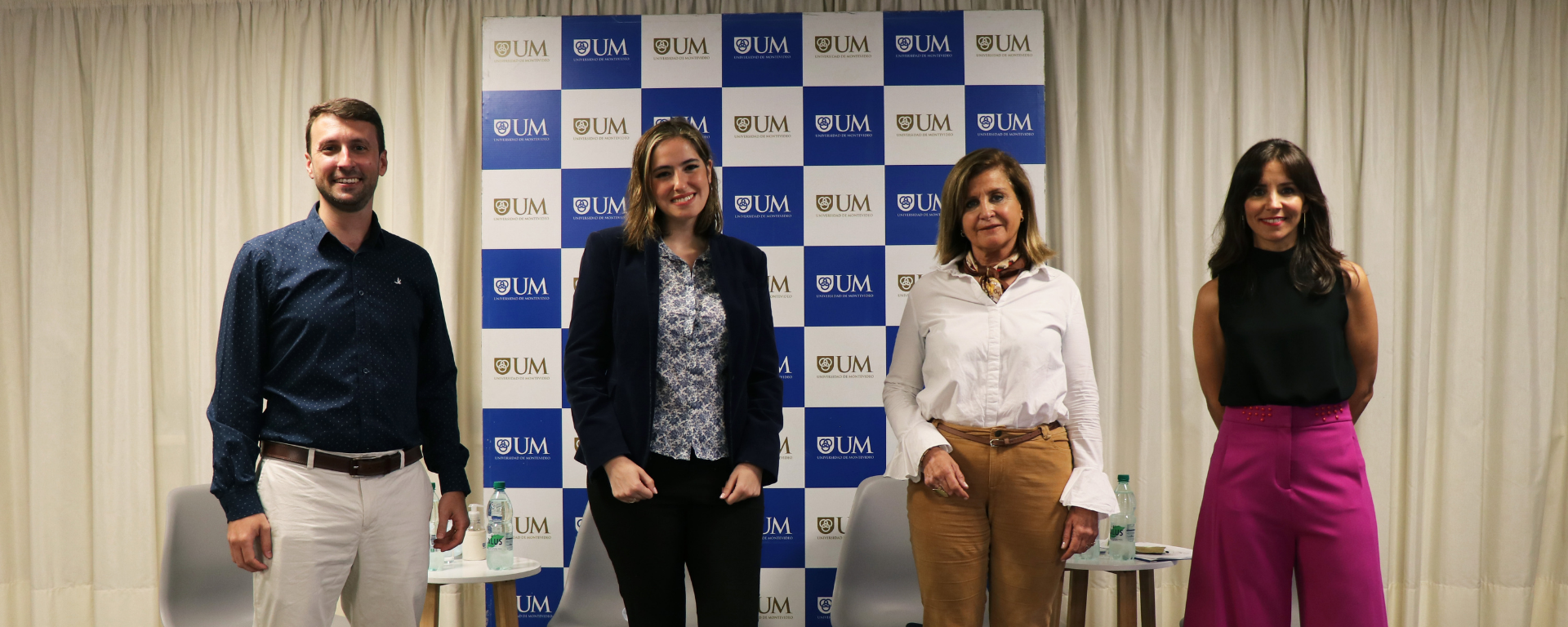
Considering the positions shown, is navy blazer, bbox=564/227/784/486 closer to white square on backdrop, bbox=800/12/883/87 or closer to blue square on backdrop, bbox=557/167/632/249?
Result: blue square on backdrop, bbox=557/167/632/249

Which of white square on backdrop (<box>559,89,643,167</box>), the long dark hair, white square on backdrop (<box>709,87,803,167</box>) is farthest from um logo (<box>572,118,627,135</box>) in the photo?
the long dark hair

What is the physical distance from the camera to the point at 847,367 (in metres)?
3.21

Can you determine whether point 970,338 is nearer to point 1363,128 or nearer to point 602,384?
point 602,384

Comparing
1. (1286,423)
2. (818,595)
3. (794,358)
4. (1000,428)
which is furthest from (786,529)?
(1286,423)

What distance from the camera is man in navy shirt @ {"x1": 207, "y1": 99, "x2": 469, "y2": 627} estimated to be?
168 cm

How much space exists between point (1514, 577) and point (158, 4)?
18.2 feet

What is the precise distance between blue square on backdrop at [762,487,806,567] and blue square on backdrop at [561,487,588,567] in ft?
2.20

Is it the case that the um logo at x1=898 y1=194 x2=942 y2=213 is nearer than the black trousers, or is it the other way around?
the black trousers

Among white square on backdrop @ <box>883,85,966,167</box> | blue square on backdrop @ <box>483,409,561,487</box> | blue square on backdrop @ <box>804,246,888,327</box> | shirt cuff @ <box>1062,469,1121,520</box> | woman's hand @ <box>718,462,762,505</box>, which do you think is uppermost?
white square on backdrop @ <box>883,85,966,167</box>

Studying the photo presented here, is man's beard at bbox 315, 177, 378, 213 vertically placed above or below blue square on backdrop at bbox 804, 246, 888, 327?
above

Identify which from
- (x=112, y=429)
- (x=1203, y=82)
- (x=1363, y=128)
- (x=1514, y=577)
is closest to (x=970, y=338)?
(x=1203, y=82)

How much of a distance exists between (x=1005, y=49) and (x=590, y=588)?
233cm

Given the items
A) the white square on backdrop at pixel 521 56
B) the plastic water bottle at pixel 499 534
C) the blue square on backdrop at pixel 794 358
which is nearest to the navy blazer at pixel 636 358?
the plastic water bottle at pixel 499 534

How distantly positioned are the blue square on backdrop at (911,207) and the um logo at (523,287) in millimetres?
1257
